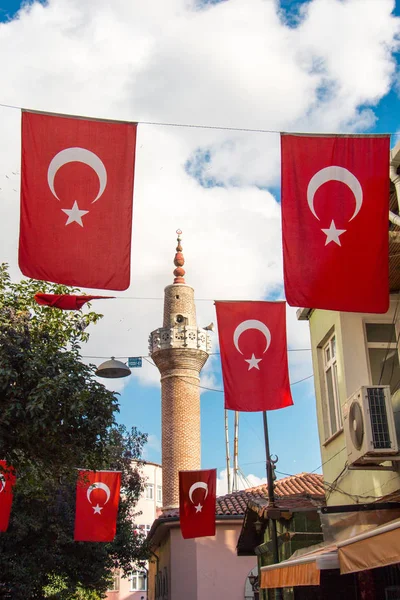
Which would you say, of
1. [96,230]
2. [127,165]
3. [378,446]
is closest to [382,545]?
[378,446]

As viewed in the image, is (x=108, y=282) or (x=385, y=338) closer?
(x=108, y=282)

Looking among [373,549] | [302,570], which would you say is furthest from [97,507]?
[373,549]

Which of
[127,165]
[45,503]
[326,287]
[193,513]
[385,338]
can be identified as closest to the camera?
[326,287]

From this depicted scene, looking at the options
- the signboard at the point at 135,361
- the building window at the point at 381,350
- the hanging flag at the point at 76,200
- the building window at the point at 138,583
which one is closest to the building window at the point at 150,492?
the building window at the point at 138,583

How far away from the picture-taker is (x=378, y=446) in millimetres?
8422

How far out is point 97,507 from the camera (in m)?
15.9

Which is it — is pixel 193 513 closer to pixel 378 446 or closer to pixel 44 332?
pixel 44 332

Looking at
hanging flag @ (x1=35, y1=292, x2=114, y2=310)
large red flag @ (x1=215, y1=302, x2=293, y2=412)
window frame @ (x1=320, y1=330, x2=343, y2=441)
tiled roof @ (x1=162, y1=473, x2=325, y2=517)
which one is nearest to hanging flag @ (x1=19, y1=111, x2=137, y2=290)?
hanging flag @ (x1=35, y1=292, x2=114, y2=310)

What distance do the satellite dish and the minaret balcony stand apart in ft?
94.4

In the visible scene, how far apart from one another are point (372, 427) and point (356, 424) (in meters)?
0.31

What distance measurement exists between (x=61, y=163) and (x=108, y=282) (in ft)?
4.74

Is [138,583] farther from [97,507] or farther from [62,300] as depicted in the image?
[62,300]

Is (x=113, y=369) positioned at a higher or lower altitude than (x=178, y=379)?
lower

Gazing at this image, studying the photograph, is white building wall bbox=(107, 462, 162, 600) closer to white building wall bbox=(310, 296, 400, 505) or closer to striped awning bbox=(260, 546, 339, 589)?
white building wall bbox=(310, 296, 400, 505)
